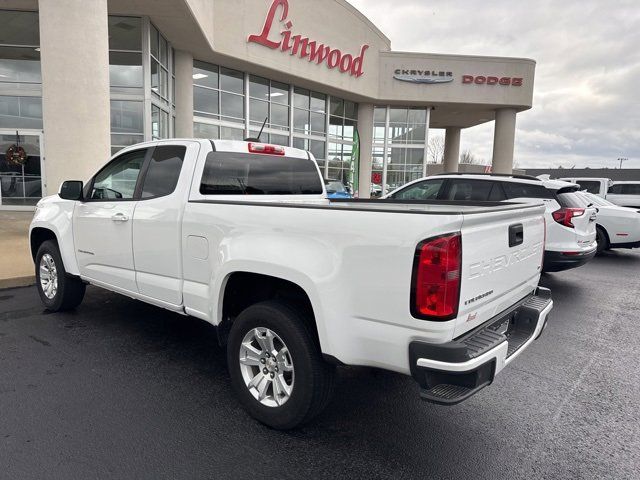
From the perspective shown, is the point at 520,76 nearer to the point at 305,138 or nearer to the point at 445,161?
the point at 445,161

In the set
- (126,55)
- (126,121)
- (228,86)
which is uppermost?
(228,86)

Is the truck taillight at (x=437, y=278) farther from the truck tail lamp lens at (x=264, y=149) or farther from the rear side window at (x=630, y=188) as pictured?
the rear side window at (x=630, y=188)

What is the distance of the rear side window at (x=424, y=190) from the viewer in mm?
8266

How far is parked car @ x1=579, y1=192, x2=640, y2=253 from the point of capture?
10.2 metres

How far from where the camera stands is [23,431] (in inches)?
113

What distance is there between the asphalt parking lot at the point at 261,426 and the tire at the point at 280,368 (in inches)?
6.4

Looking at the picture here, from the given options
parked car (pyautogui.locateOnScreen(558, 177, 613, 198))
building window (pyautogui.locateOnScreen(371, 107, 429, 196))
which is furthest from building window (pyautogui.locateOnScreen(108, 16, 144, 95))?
parked car (pyautogui.locateOnScreen(558, 177, 613, 198))

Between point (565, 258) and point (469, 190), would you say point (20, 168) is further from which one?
point (565, 258)

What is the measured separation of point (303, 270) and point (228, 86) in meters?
17.9

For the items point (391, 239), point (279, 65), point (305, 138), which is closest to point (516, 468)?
point (391, 239)

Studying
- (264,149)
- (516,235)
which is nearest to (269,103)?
(264,149)

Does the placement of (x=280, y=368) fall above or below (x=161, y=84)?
below

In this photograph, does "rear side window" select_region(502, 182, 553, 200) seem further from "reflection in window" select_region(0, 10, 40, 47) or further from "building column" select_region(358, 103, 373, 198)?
"building column" select_region(358, 103, 373, 198)

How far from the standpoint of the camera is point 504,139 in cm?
2705
